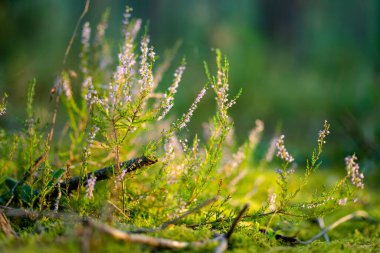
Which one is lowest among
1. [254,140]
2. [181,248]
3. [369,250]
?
[181,248]

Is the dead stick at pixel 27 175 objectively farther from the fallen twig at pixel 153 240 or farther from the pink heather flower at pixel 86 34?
the pink heather flower at pixel 86 34

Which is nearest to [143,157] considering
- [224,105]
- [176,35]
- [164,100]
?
[164,100]

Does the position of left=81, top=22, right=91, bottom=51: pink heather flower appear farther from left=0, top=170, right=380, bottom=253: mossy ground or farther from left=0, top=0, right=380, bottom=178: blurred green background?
left=0, top=0, right=380, bottom=178: blurred green background

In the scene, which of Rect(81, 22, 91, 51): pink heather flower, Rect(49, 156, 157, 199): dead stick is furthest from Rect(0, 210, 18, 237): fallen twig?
Rect(81, 22, 91, 51): pink heather flower

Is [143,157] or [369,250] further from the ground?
[369,250]

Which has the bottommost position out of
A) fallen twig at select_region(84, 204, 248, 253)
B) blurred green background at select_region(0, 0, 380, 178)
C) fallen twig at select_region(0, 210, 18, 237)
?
fallen twig at select_region(0, 210, 18, 237)

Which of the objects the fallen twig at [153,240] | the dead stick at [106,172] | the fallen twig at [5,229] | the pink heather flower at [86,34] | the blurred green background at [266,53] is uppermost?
the blurred green background at [266,53]

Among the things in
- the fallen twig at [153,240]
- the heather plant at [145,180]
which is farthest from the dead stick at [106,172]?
the fallen twig at [153,240]

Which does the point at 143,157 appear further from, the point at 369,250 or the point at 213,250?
the point at 369,250
